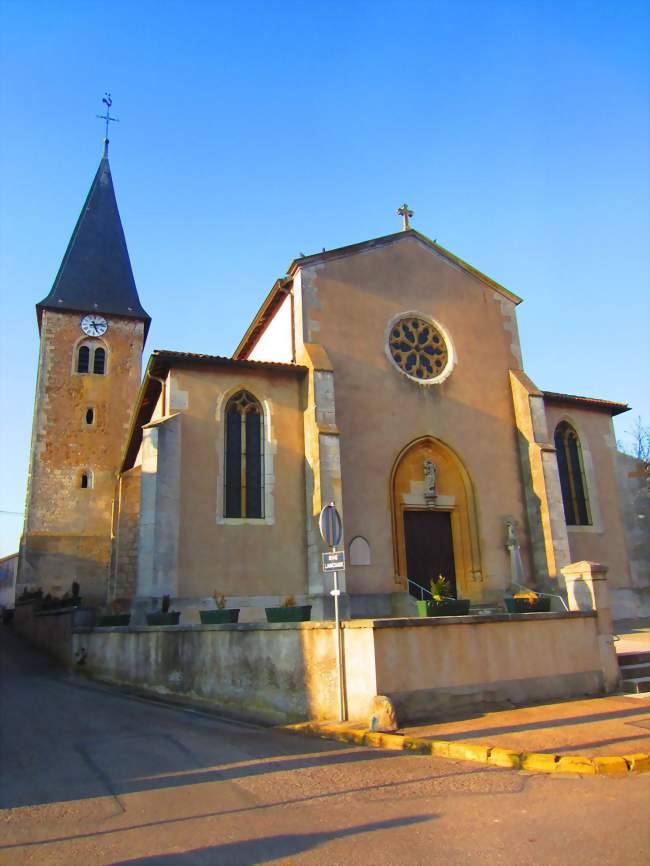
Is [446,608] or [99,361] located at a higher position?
[99,361]

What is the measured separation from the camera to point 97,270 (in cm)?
3341

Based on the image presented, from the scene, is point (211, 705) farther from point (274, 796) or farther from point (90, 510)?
point (90, 510)

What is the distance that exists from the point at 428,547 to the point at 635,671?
641 cm

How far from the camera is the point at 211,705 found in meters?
10.3

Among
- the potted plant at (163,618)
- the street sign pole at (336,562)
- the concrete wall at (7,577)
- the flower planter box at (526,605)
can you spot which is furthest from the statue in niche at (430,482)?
the concrete wall at (7,577)

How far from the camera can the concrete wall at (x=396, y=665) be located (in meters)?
8.31

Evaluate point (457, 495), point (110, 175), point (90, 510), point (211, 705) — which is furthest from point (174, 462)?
point (110, 175)

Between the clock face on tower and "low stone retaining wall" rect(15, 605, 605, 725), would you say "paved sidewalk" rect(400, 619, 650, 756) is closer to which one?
"low stone retaining wall" rect(15, 605, 605, 725)

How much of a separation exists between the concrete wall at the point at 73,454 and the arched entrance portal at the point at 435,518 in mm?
16523

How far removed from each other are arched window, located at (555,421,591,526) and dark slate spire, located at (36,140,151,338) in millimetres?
21770

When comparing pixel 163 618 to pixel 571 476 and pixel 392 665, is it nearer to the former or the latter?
pixel 392 665

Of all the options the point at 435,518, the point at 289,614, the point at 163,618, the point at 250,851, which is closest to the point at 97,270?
the point at 435,518

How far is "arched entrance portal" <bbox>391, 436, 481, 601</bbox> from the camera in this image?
16.2 metres

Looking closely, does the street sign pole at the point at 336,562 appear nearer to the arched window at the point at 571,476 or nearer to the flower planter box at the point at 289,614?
the flower planter box at the point at 289,614
